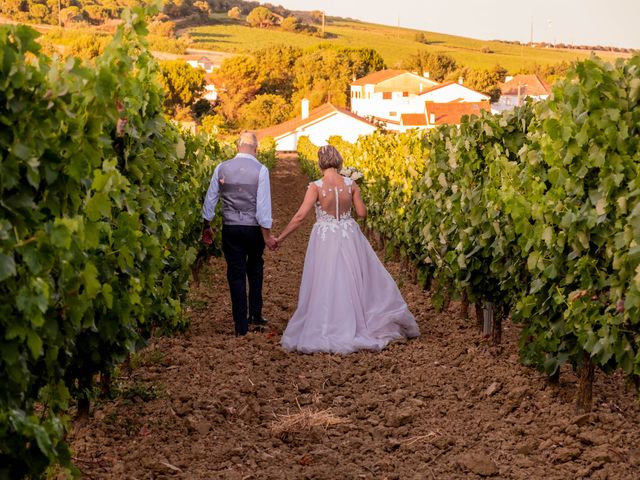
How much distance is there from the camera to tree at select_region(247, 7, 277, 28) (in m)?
169

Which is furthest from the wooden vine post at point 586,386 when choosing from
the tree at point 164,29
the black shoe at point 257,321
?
the tree at point 164,29

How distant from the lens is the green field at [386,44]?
145500mm

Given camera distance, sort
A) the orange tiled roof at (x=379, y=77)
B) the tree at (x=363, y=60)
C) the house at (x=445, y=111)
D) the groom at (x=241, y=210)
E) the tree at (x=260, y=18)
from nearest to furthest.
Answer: the groom at (x=241, y=210), the house at (x=445, y=111), the orange tiled roof at (x=379, y=77), the tree at (x=363, y=60), the tree at (x=260, y=18)

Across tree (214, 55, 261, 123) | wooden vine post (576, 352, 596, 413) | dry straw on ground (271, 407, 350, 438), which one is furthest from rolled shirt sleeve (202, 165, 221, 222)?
tree (214, 55, 261, 123)

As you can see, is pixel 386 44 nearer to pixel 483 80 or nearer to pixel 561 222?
pixel 483 80

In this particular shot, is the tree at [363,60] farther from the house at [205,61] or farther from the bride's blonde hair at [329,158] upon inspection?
the bride's blonde hair at [329,158]

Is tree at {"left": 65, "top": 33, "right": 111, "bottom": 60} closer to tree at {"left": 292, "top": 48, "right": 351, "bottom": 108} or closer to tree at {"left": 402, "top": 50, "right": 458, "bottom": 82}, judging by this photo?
tree at {"left": 292, "top": 48, "right": 351, "bottom": 108}

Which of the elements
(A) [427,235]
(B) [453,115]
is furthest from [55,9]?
(A) [427,235]

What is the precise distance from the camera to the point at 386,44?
16125 centimetres

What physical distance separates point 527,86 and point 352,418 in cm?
10667

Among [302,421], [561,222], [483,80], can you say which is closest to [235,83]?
[483,80]

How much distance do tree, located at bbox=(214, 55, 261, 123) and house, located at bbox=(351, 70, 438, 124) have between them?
42.6 ft

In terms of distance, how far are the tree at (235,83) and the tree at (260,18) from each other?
55.6 metres

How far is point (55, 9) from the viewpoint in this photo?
408 feet
